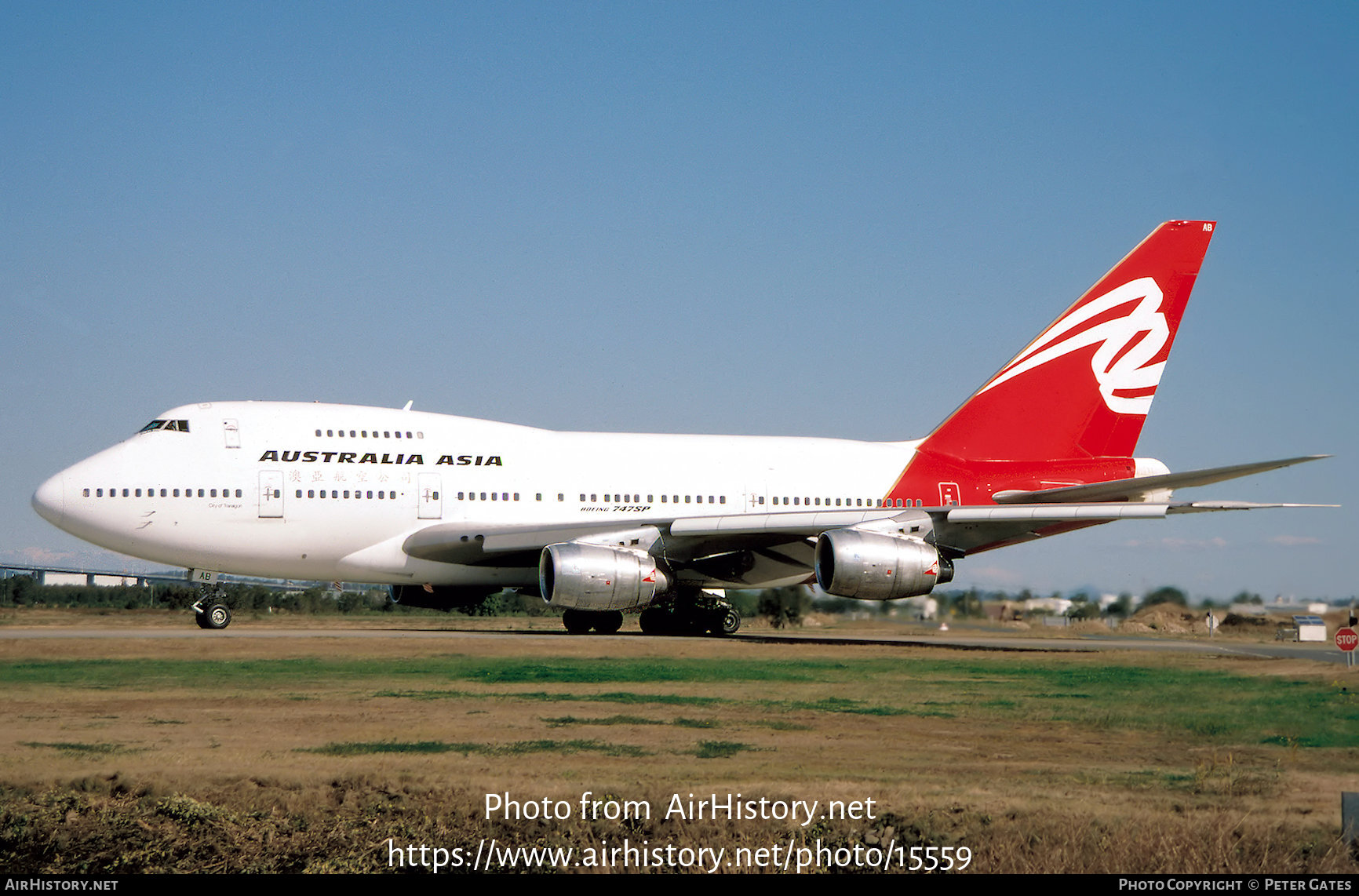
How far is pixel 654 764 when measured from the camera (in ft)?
31.3

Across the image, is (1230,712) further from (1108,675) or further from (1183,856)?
(1183,856)

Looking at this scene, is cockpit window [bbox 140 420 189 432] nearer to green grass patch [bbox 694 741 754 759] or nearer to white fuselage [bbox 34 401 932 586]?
white fuselage [bbox 34 401 932 586]

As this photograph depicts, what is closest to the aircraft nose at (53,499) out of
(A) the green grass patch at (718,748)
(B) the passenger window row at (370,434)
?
(B) the passenger window row at (370,434)

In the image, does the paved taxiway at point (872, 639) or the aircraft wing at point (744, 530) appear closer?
the paved taxiway at point (872, 639)

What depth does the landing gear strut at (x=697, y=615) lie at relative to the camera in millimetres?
25000

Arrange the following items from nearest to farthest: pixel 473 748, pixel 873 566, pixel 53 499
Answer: pixel 473 748 < pixel 873 566 < pixel 53 499

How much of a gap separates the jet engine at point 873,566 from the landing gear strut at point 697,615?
3.36 meters

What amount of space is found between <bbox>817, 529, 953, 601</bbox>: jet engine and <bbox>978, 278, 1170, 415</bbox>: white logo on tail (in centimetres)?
696

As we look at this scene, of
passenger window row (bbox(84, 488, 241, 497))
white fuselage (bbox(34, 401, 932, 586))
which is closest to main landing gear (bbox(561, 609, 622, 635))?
white fuselage (bbox(34, 401, 932, 586))

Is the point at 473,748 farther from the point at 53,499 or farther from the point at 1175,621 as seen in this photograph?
the point at 1175,621

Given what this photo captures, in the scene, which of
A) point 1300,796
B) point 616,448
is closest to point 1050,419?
point 616,448

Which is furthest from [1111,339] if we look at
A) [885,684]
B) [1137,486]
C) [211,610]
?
[211,610]

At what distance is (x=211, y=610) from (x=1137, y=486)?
16807 mm

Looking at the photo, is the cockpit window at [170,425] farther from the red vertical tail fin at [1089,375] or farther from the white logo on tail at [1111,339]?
the white logo on tail at [1111,339]
